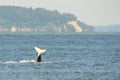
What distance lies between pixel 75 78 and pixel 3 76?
607cm

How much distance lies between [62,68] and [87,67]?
8.89 feet

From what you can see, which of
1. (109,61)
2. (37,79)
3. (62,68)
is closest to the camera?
(37,79)

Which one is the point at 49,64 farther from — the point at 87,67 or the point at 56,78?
the point at 56,78

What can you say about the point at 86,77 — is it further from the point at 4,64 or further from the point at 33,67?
the point at 4,64

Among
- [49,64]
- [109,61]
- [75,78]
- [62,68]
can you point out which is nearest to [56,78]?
[75,78]

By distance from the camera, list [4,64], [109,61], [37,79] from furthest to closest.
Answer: [109,61] < [4,64] < [37,79]

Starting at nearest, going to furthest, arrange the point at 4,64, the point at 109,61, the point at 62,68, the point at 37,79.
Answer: the point at 37,79, the point at 62,68, the point at 4,64, the point at 109,61

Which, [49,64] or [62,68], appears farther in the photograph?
[49,64]

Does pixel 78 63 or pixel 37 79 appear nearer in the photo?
pixel 37 79

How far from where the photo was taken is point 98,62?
71.4m

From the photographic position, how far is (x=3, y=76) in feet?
178

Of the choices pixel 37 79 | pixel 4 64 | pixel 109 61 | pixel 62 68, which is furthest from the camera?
pixel 109 61

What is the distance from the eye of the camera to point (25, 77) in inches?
2115

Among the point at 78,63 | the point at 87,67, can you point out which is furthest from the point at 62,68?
the point at 78,63
